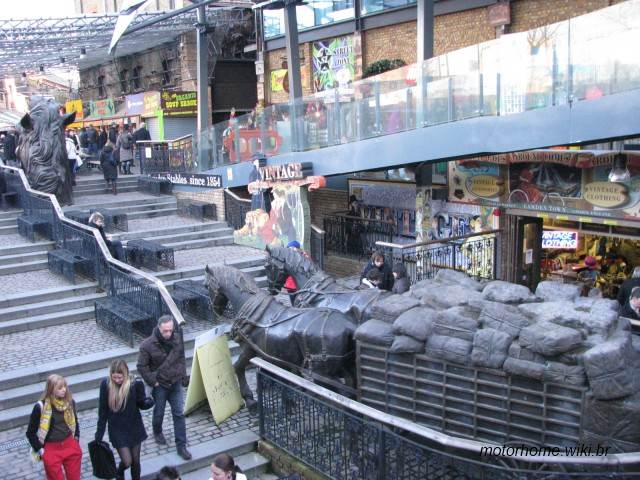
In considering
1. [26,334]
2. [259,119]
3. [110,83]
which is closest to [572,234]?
[259,119]

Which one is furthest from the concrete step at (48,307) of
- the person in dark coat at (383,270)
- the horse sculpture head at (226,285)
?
the person in dark coat at (383,270)

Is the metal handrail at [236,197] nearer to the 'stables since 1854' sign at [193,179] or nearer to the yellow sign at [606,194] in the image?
the 'stables since 1854' sign at [193,179]

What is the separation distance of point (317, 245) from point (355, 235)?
3042 mm

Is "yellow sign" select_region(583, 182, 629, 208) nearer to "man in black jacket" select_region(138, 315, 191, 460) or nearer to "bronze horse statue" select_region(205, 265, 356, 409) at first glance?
"bronze horse statue" select_region(205, 265, 356, 409)

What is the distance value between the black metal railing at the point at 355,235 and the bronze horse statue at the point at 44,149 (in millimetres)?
7198

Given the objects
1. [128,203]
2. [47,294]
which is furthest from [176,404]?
[128,203]

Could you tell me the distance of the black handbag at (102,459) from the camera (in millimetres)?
6531

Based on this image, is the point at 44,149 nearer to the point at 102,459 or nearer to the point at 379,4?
the point at 379,4

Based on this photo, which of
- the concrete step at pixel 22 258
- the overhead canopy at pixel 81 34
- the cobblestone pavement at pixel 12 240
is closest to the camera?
the concrete step at pixel 22 258

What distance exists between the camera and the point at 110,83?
37406mm

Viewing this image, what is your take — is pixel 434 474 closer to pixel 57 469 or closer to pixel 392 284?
pixel 57 469

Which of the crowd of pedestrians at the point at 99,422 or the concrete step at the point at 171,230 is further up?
the concrete step at the point at 171,230

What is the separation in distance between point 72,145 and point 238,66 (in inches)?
495

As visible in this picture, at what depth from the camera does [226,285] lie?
857 centimetres
